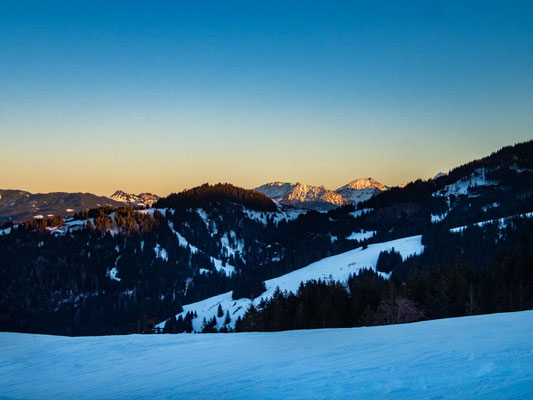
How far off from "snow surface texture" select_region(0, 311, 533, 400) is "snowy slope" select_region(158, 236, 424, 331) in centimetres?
12725

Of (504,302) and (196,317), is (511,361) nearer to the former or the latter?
(504,302)

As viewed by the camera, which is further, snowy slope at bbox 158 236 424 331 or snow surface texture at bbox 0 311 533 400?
snowy slope at bbox 158 236 424 331

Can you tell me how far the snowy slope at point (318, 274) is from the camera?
154500 millimetres

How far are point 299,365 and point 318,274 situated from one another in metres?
161

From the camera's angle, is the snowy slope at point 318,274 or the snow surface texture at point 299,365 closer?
the snow surface texture at point 299,365

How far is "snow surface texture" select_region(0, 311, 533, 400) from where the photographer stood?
9.18 meters

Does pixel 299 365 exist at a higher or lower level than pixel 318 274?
higher

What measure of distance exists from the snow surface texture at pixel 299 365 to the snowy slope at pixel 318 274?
127251 mm

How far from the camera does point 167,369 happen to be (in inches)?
606

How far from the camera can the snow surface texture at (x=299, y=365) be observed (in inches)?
361

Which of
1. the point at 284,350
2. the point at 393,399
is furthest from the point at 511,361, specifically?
the point at 284,350

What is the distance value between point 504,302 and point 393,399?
5737 cm

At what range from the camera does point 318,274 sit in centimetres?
17012

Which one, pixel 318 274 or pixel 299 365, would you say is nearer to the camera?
pixel 299 365
